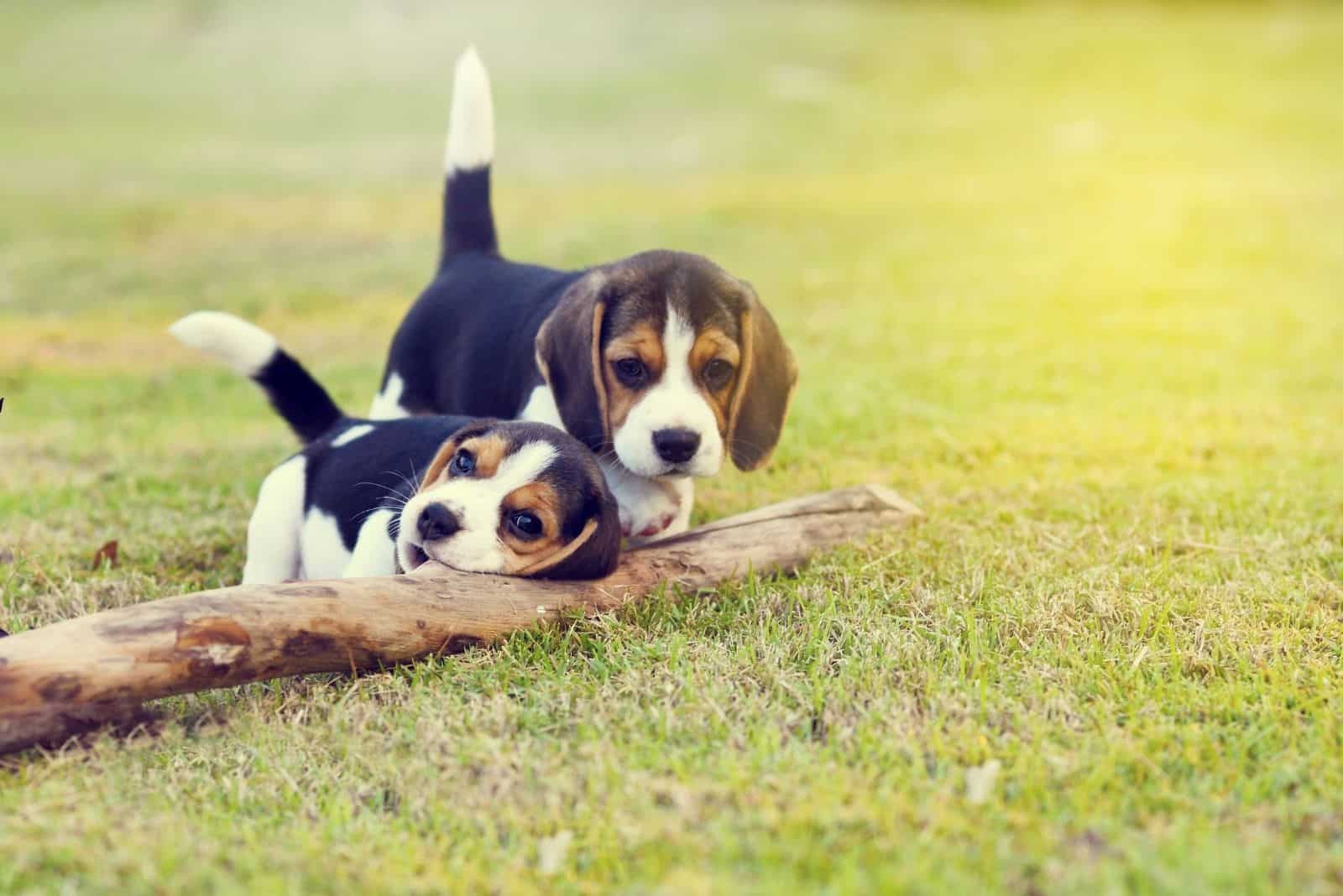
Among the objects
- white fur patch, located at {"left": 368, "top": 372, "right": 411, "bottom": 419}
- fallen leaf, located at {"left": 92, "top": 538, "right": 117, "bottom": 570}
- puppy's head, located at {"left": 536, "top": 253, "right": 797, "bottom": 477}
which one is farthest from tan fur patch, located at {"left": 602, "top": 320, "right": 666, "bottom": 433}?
fallen leaf, located at {"left": 92, "top": 538, "right": 117, "bottom": 570}

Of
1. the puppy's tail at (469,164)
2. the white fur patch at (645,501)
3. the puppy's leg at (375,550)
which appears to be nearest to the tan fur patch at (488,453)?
the puppy's leg at (375,550)

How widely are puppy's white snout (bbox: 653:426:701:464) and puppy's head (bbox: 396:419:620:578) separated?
27 cm

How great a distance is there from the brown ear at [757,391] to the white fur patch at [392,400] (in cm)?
192

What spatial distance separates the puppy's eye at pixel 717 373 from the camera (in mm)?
4633

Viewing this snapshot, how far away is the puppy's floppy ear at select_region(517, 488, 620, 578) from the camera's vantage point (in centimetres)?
416

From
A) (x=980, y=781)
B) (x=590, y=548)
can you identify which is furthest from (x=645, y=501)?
(x=980, y=781)

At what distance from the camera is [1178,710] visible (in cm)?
373

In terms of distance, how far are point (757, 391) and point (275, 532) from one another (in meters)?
1.98

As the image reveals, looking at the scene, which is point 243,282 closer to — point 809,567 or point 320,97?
point 809,567

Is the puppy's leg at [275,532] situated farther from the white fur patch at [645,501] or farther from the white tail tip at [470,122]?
the white tail tip at [470,122]

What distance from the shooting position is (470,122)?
6125mm

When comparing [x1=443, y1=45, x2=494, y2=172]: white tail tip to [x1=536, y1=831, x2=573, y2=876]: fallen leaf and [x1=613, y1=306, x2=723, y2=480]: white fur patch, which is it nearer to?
[x1=613, y1=306, x2=723, y2=480]: white fur patch

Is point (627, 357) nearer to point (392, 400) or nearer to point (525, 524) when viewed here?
point (525, 524)

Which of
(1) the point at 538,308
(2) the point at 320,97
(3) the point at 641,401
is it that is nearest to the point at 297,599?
(3) the point at 641,401
